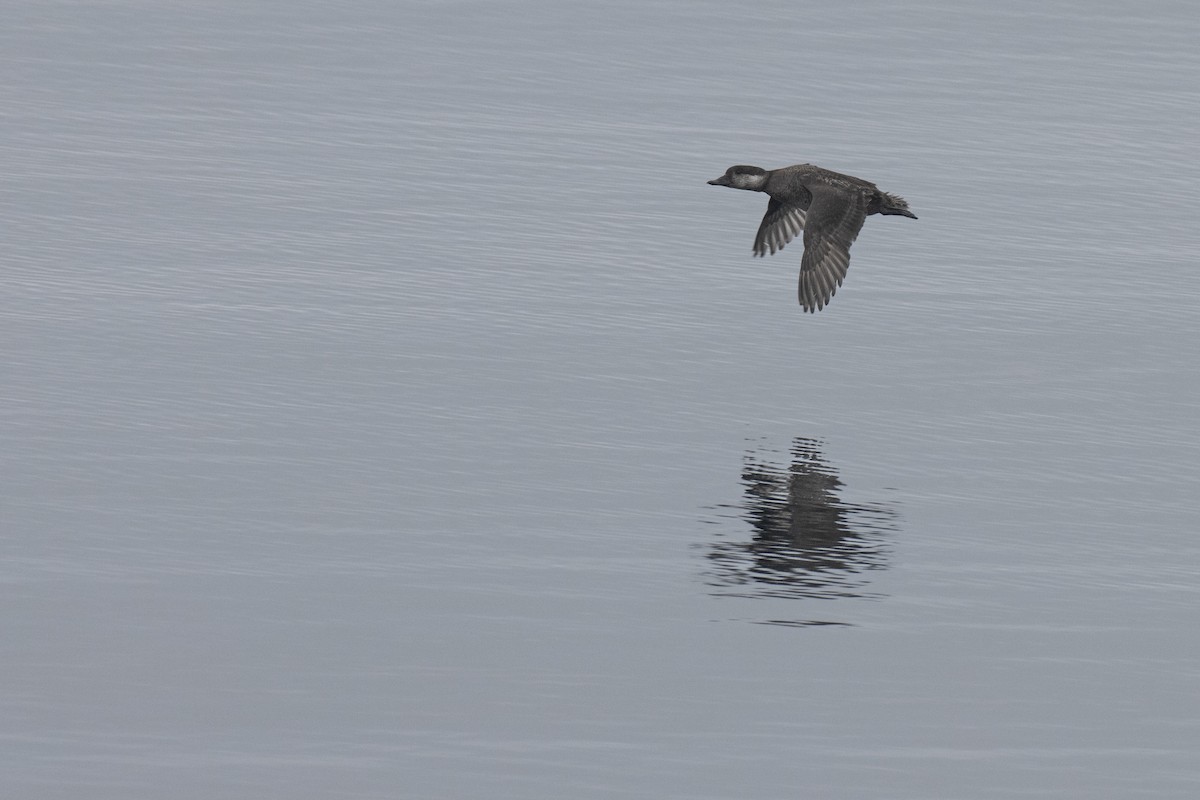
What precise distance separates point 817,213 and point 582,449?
13.6 ft

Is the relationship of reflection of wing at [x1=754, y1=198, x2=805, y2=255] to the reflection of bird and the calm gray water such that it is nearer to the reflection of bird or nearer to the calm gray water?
the reflection of bird

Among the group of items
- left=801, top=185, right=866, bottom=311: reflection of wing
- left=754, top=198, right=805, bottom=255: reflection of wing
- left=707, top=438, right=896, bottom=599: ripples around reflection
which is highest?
left=754, top=198, right=805, bottom=255: reflection of wing

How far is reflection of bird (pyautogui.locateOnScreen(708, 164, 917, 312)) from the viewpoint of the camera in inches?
1018

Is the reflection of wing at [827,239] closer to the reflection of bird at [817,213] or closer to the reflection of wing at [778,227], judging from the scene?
the reflection of bird at [817,213]

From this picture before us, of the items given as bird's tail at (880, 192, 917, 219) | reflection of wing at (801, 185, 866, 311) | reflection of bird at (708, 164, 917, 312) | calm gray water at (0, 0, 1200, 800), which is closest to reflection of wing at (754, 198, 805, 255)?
reflection of bird at (708, 164, 917, 312)

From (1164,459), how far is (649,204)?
51.6ft

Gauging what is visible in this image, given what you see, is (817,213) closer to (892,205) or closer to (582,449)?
(892,205)

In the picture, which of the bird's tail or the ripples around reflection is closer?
the ripples around reflection

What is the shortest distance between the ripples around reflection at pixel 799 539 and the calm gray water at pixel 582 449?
0.08 m

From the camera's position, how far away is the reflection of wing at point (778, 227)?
94.5 feet

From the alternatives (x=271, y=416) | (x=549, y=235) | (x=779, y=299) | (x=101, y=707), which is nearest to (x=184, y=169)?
(x=549, y=235)

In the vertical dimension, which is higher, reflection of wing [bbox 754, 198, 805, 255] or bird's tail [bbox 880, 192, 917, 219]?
reflection of wing [bbox 754, 198, 805, 255]

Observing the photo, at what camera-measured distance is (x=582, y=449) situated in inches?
1011

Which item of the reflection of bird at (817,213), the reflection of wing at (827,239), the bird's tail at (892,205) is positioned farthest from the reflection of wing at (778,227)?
the bird's tail at (892,205)
